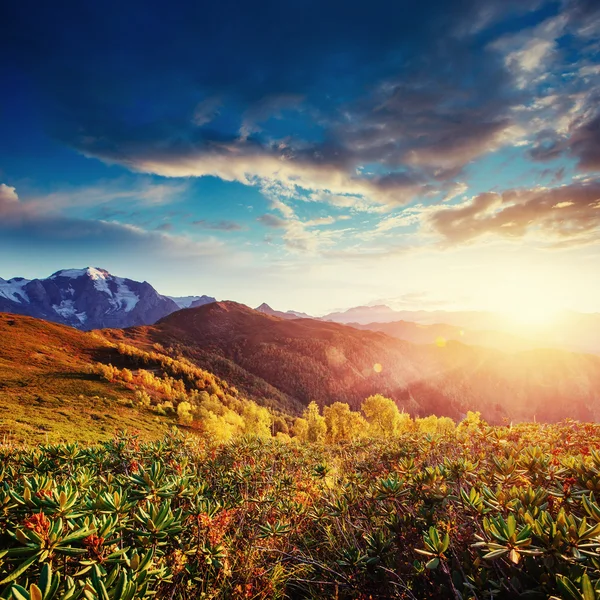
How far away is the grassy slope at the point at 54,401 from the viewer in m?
29.1

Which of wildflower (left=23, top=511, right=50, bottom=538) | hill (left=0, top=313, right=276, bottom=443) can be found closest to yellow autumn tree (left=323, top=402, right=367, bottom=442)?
hill (left=0, top=313, right=276, bottom=443)

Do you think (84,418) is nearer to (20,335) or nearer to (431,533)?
(431,533)

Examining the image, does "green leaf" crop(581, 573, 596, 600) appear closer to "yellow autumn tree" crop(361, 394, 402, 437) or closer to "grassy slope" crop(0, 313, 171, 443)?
"grassy slope" crop(0, 313, 171, 443)

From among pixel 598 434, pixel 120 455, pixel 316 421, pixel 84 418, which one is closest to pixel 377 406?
pixel 316 421

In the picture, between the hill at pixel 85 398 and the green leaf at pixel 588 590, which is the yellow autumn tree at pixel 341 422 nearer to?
the hill at pixel 85 398

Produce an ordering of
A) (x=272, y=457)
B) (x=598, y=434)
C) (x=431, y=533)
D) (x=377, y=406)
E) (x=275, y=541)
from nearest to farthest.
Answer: (x=431, y=533) → (x=275, y=541) → (x=598, y=434) → (x=272, y=457) → (x=377, y=406)

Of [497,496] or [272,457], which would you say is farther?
[272,457]

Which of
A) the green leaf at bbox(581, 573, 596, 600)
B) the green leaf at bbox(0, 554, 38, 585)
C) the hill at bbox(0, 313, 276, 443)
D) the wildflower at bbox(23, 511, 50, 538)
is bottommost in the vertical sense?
the hill at bbox(0, 313, 276, 443)

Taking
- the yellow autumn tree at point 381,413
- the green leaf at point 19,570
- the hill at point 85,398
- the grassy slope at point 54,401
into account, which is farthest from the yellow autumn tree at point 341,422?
the green leaf at point 19,570

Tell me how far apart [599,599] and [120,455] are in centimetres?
850

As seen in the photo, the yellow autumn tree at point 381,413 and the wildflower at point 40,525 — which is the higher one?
the wildflower at point 40,525

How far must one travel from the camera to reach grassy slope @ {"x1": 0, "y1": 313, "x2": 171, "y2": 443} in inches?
1147

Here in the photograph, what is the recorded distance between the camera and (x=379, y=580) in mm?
3986

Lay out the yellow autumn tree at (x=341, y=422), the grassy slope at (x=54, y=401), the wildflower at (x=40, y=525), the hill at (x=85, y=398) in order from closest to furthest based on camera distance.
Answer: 1. the wildflower at (x=40, y=525)
2. the grassy slope at (x=54, y=401)
3. the hill at (x=85, y=398)
4. the yellow autumn tree at (x=341, y=422)
